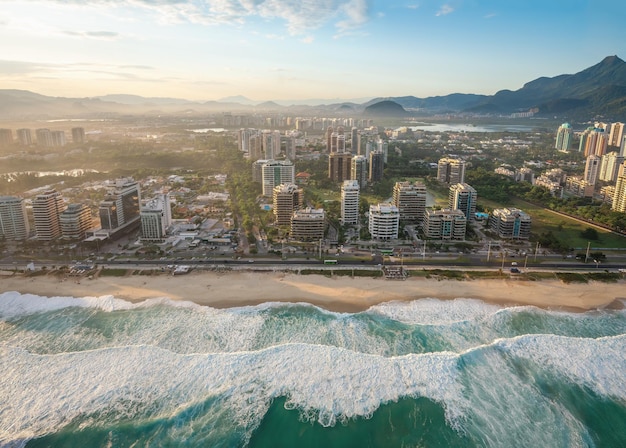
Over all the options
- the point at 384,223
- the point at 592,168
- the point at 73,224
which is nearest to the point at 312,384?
the point at 384,223

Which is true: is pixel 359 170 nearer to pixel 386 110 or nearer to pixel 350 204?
pixel 350 204

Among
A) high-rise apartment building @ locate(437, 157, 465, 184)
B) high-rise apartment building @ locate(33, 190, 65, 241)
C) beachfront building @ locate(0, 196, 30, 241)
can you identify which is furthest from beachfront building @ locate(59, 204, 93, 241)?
high-rise apartment building @ locate(437, 157, 465, 184)

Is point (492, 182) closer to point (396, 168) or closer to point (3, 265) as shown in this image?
point (396, 168)

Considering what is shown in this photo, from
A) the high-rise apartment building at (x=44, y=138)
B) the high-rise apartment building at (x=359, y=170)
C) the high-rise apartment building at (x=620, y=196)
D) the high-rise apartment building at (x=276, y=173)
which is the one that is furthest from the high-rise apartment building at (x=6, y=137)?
the high-rise apartment building at (x=620, y=196)

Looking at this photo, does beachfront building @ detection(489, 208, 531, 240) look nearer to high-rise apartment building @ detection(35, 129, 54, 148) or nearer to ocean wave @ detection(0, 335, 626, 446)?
ocean wave @ detection(0, 335, 626, 446)

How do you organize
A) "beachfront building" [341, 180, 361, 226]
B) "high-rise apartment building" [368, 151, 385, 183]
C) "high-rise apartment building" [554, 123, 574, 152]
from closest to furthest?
"beachfront building" [341, 180, 361, 226] < "high-rise apartment building" [368, 151, 385, 183] < "high-rise apartment building" [554, 123, 574, 152]
